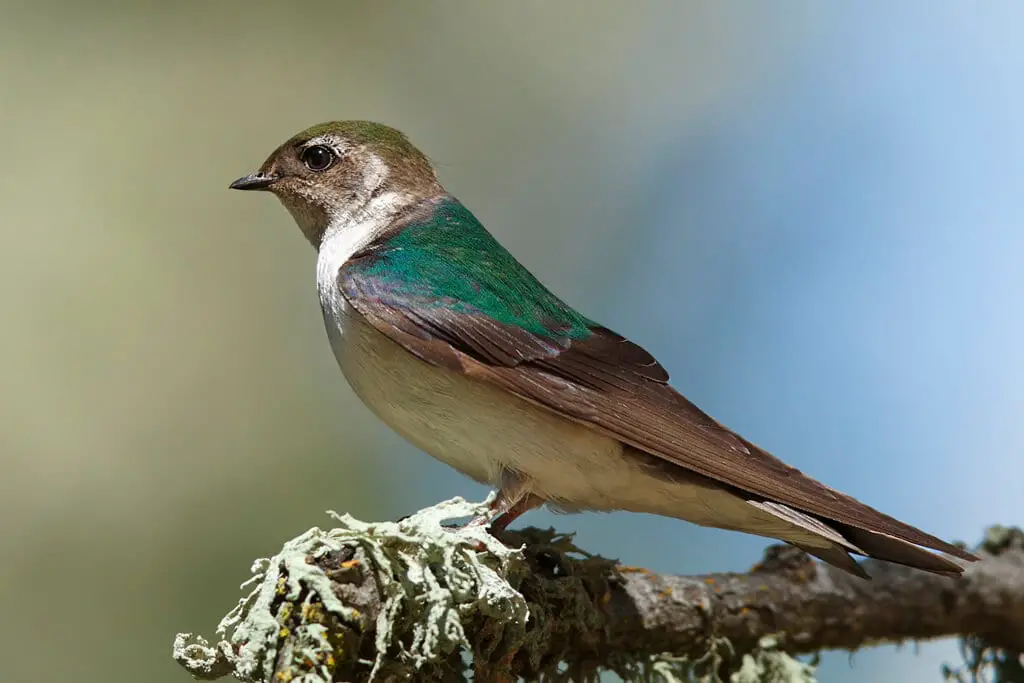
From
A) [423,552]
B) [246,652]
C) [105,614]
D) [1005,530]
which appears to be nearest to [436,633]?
[423,552]

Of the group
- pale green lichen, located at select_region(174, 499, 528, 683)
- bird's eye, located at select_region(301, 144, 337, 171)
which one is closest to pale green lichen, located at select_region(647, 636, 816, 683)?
pale green lichen, located at select_region(174, 499, 528, 683)

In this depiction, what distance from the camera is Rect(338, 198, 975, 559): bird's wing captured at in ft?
9.32

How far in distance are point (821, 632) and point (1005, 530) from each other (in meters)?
0.88

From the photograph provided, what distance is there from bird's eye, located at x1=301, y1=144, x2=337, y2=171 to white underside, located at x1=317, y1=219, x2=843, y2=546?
110 cm

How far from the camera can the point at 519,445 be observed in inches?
119

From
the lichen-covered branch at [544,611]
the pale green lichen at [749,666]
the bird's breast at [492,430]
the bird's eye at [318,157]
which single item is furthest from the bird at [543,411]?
the bird's eye at [318,157]

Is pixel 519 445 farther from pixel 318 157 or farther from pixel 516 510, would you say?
pixel 318 157

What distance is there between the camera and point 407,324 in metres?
3.10

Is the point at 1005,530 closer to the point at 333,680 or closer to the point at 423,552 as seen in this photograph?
the point at 423,552

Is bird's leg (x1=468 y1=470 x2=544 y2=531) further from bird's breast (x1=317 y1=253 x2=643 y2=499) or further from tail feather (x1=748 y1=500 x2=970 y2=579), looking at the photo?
tail feather (x1=748 y1=500 x2=970 y2=579)

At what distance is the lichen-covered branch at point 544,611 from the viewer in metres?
2.12

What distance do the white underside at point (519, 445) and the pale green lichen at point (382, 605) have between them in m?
0.51

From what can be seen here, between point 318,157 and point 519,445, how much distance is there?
5.20 ft

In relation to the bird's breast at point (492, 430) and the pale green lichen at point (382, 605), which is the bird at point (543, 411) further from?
the pale green lichen at point (382, 605)
